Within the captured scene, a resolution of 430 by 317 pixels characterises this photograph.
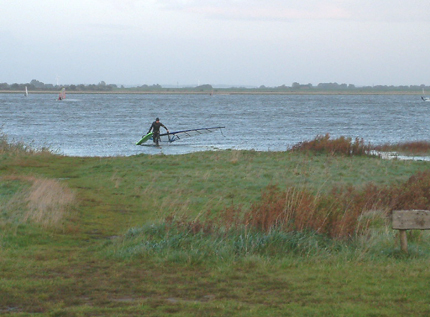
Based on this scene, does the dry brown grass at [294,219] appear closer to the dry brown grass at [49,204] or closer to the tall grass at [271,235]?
the tall grass at [271,235]

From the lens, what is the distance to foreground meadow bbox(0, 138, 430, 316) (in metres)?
7.11

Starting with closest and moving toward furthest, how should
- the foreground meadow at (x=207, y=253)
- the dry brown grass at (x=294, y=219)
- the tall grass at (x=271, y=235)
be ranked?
the foreground meadow at (x=207, y=253) → the tall grass at (x=271, y=235) → the dry brown grass at (x=294, y=219)

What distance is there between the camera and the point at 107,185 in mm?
18500

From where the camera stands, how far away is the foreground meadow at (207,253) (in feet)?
23.3

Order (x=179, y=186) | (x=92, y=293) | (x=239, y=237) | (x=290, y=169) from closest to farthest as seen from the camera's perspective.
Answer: (x=92, y=293), (x=239, y=237), (x=179, y=186), (x=290, y=169)

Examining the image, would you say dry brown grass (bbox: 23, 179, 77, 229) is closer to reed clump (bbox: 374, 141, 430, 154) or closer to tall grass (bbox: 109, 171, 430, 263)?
tall grass (bbox: 109, 171, 430, 263)

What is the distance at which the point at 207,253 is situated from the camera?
30.7ft

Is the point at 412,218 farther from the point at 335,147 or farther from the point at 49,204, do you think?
the point at 335,147

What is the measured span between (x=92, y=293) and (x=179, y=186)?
10379mm

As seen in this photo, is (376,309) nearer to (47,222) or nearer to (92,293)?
(92,293)

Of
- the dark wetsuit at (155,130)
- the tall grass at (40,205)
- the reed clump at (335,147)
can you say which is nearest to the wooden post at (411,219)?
the tall grass at (40,205)

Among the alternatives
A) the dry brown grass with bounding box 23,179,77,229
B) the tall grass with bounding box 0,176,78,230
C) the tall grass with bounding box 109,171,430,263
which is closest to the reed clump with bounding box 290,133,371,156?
the tall grass with bounding box 0,176,78,230

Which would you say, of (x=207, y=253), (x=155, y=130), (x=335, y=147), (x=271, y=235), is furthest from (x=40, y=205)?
(x=155, y=130)

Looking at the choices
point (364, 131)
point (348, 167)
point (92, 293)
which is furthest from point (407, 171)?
point (364, 131)
